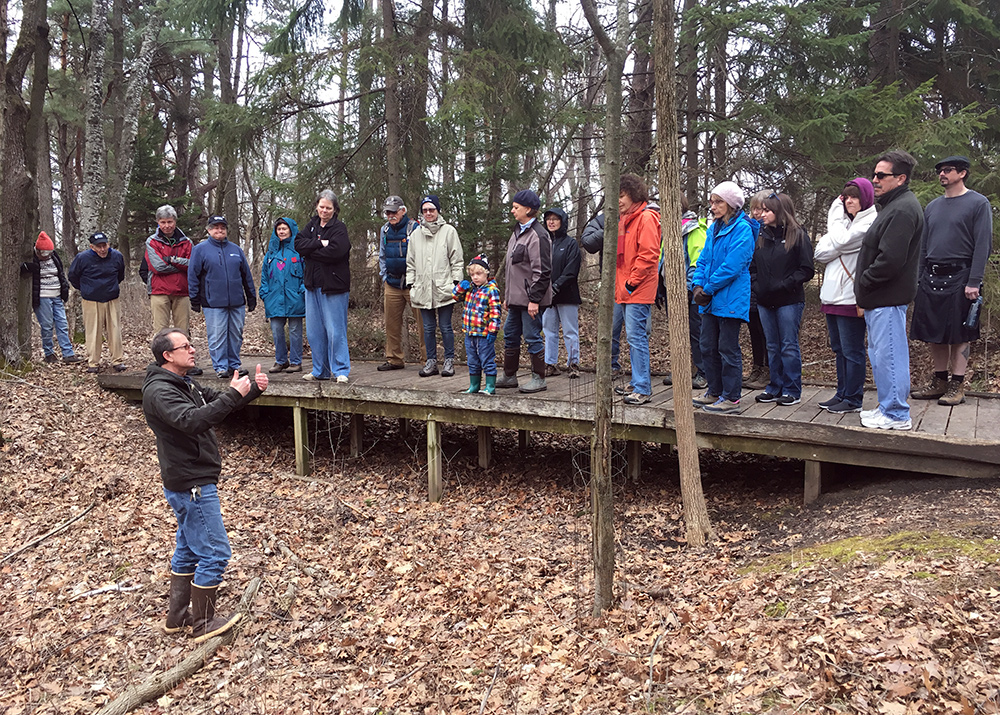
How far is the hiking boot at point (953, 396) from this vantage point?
259 inches

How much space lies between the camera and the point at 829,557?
4746mm

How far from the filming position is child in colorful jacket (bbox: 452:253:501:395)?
7230 mm

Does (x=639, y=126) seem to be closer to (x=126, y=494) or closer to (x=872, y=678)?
(x=126, y=494)

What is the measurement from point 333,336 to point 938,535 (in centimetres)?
625

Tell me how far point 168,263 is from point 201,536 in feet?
18.6

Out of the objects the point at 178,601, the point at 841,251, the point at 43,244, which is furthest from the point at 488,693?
the point at 43,244

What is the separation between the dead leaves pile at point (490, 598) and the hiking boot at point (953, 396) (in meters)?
1.42

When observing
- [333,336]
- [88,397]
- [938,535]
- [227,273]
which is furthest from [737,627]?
[88,397]

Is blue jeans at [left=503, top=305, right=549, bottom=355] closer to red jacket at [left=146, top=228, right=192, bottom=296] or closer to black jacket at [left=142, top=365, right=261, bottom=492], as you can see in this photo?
black jacket at [left=142, top=365, right=261, bottom=492]

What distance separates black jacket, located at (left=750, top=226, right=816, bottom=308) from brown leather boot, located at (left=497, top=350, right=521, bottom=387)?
8.16 feet

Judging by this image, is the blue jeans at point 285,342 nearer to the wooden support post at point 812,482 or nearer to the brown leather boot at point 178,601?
the brown leather boot at point 178,601

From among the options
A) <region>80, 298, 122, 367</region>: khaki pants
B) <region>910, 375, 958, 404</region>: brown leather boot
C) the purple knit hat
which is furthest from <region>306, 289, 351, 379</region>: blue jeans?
<region>910, 375, 958, 404</region>: brown leather boot

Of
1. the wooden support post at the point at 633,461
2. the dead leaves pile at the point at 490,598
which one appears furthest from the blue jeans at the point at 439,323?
the wooden support post at the point at 633,461

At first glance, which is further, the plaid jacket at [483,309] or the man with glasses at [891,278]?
the plaid jacket at [483,309]
